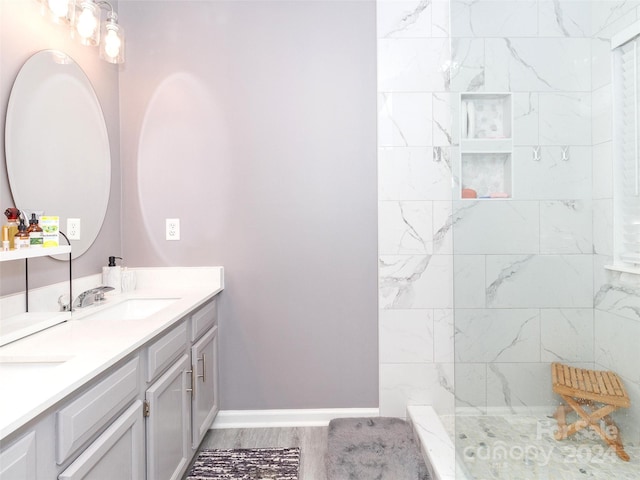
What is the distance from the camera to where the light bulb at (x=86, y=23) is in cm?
178

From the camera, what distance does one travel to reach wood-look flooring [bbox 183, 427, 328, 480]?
2.06 metres

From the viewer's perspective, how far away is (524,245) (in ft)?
4.45

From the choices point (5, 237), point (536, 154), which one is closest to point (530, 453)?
point (536, 154)

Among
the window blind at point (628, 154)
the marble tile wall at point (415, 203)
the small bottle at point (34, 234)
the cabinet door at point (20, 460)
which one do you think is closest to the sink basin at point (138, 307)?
the small bottle at point (34, 234)

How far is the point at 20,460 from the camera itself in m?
0.81

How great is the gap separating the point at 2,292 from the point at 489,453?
188cm

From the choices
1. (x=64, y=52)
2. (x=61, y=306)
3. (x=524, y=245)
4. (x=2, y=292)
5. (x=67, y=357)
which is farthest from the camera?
(x=64, y=52)

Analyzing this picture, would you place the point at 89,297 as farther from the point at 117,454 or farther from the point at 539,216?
the point at 539,216

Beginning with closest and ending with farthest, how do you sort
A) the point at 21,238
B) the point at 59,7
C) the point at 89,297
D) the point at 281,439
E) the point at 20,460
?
1. the point at 20,460
2. the point at 21,238
3. the point at 59,7
4. the point at 89,297
5. the point at 281,439

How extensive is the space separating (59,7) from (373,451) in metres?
2.44

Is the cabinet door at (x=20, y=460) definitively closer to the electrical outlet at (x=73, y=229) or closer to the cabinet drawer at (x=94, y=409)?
the cabinet drawer at (x=94, y=409)

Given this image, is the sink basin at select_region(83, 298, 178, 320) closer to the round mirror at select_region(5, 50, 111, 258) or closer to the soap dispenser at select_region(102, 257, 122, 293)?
the soap dispenser at select_region(102, 257, 122, 293)

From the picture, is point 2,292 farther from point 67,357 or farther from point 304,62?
point 304,62

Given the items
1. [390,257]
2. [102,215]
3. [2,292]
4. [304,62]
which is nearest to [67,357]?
[2,292]
